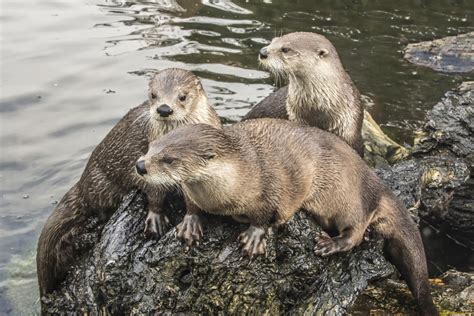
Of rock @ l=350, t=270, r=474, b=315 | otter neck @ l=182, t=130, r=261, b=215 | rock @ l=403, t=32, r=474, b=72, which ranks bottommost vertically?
rock @ l=403, t=32, r=474, b=72

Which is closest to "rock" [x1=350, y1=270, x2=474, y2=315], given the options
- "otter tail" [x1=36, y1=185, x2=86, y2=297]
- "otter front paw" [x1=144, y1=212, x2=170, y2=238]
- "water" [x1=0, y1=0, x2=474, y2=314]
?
"otter front paw" [x1=144, y1=212, x2=170, y2=238]

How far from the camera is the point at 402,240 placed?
3.55m

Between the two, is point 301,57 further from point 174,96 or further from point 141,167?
point 141,167

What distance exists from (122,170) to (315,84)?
Answer: 48.2 inches

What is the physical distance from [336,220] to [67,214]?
1.44m

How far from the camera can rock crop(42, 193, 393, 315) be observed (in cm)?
327

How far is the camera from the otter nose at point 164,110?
136 inches

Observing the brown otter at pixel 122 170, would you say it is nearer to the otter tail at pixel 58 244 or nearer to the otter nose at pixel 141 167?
the otter tail at pixel 58 244

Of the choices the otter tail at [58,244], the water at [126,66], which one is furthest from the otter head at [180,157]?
the water at [126,66]

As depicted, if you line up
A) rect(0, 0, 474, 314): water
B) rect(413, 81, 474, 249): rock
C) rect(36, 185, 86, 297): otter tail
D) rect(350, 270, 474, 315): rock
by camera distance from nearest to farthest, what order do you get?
rect(350, 270, 474, 315): rock
rect(36, 185, 86, 297): otter tail
rect(413, 81, 474, 249): rock
rect(0, 0, 474, 314): water

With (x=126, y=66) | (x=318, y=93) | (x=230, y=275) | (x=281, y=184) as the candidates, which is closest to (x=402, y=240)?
(x=281, y=184)

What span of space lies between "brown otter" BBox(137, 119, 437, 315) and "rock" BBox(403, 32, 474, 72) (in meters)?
4.39

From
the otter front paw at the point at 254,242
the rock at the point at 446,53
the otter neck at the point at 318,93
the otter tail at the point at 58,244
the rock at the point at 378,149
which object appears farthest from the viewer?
the rock at the point at 446,53

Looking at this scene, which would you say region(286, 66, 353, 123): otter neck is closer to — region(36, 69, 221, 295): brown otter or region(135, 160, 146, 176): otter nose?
region(36, 69, 221, 295): brown otter
